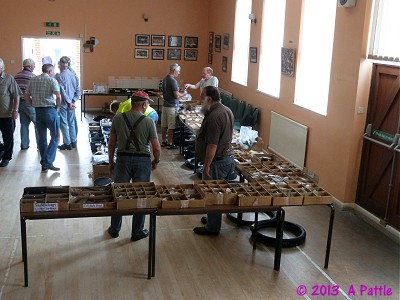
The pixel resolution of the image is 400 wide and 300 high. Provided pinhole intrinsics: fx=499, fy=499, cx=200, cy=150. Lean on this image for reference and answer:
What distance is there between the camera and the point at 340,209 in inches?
267

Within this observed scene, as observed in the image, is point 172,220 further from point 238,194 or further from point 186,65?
point 186,65

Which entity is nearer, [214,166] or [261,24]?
[214,166]

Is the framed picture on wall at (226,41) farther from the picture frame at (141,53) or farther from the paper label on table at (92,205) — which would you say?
the paper label on table at (92,205)

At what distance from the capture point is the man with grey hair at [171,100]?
940cm

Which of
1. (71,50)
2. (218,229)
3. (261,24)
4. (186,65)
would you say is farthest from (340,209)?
(71,50)

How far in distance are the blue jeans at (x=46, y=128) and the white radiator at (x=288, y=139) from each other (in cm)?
384

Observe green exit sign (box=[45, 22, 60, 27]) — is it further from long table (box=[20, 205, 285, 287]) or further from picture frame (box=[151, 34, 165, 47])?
long table (box=[20, 205, 285, 287])

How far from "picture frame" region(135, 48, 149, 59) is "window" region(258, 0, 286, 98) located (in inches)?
186

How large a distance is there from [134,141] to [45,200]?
1117 millimetres

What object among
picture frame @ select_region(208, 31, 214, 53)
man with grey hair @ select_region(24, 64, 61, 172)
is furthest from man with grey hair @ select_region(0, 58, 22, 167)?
picture frame @ select_region(208, 31, 214, 53)

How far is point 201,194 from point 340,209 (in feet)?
9.25

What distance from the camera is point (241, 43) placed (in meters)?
11.6

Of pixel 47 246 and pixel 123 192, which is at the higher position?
pixel 123 192

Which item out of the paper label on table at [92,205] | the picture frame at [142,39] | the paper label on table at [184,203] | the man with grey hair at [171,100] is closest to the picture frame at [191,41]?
the picture frame at [142,39]
